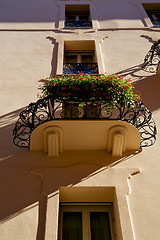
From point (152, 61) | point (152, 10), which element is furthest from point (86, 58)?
point (152, 10)

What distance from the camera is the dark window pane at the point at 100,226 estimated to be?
5.71 metres

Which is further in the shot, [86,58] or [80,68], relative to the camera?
[86,58]

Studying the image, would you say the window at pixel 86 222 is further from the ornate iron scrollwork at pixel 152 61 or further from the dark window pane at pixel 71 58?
the dark window pane at pixel 71 58

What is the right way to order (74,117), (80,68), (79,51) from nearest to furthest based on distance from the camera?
(74,117), (80,68), (79,51)

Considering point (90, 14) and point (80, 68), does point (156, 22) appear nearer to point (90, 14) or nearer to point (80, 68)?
point (90, 14)

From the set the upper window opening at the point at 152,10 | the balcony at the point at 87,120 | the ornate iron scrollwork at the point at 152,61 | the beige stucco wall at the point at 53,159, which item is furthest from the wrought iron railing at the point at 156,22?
the balcony at the point at 87,120

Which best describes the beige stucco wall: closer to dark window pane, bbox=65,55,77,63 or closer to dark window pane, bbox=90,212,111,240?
dark window pane, bbox=90,212,111,240

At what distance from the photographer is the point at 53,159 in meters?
6.72

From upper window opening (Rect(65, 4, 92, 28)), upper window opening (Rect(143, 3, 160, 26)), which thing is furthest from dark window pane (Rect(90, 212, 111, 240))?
upper window opening (Rect(143, 3, 160, 26))

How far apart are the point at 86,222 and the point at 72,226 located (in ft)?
0.94

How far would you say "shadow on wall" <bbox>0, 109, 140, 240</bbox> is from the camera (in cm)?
581

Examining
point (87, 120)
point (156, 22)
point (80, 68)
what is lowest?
point (87, 120)

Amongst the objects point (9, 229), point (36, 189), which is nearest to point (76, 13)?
point (36, 189)

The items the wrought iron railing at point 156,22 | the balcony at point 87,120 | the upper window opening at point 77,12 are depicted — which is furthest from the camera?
the upper window opening at point 77,12
